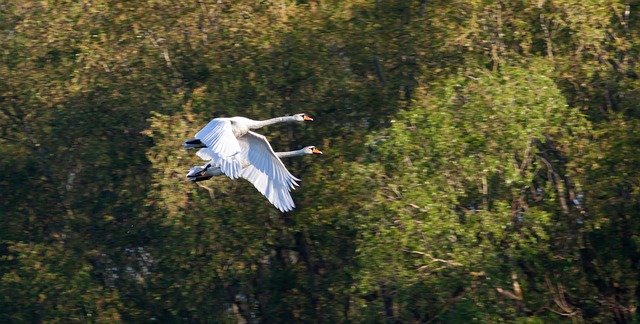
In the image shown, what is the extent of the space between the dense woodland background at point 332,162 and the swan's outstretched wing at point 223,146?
13.2 feet

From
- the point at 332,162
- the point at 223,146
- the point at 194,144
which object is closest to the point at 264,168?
the point at 194,144

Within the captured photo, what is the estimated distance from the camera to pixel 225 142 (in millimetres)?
19203

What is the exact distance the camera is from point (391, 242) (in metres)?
22.8

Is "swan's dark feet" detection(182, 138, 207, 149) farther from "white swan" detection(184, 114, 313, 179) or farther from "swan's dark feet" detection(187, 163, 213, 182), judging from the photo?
"swan's dark feet" detection(187, 163, 213, 182)

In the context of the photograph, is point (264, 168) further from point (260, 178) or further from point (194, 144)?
point (194, 144)

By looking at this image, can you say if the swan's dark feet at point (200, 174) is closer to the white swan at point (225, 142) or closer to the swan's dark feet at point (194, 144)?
the white swan at point (225, 142)

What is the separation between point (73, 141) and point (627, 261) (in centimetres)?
1045

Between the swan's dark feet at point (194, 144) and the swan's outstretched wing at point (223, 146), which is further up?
the swan's outstretched wing at point (223, 146)

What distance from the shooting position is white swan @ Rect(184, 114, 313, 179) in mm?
18625

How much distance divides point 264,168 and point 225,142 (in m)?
1.67

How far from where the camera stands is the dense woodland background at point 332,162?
2302 cm

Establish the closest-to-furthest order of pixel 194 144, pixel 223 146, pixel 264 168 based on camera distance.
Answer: pixel 223 146
pixel 194 144
pixel 264 168

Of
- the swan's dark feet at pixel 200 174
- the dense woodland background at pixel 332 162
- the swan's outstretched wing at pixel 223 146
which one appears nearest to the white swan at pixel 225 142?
the swan's outstretched wing at pixel 223 146

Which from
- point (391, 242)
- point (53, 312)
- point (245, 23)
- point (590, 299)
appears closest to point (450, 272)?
point (391, 242)
